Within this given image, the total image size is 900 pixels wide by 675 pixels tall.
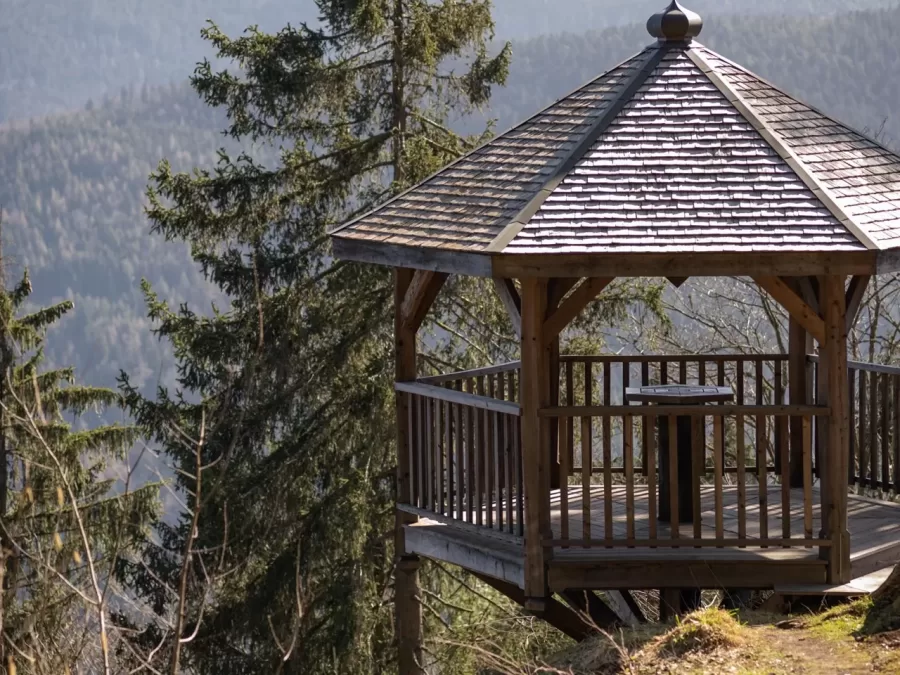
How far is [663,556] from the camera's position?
8.11 metres

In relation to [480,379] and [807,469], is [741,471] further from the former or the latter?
[480,379]

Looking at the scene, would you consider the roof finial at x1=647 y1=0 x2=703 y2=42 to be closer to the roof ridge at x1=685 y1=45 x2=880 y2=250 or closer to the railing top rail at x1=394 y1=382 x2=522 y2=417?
the roof ridge at x1=685 y1=45 x2=880 y2=250

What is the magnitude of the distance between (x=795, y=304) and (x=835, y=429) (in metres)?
0.77

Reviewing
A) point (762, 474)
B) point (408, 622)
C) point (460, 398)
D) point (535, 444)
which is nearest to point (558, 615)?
point (535, 444)

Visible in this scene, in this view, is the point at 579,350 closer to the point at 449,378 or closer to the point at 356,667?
the point at 356,667

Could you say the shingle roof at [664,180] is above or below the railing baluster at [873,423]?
above

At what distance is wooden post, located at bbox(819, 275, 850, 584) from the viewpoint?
25.9 ft

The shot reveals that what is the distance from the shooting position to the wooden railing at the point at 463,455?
8234mm

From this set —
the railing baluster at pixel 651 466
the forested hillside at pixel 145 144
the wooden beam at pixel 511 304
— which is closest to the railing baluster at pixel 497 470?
the wooden beam at pixel 511 304

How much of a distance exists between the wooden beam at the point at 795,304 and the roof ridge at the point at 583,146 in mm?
1364

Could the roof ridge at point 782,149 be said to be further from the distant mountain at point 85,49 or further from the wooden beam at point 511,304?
the distant mountain at point 85,49

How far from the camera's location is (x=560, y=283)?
1002cm

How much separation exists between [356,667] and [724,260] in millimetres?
9878

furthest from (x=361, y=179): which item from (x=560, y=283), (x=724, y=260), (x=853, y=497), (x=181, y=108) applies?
(x=181, y=108)
